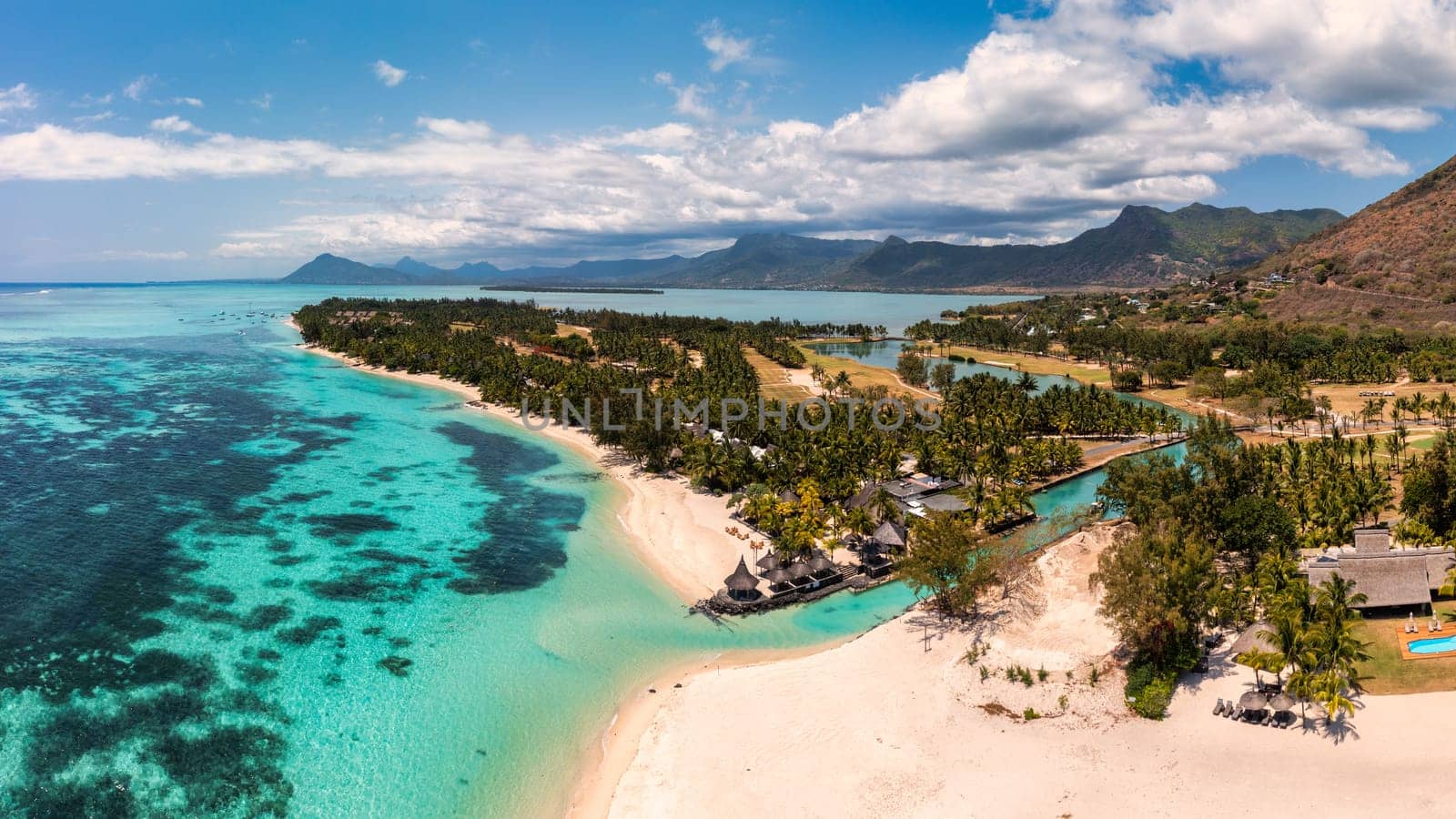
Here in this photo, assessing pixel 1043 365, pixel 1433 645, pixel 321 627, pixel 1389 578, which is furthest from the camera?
pixel 1043 365

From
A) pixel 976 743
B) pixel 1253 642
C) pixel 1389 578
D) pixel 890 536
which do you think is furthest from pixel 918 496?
pixel 976 743

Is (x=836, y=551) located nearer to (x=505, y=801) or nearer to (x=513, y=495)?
(x=505, y=801)

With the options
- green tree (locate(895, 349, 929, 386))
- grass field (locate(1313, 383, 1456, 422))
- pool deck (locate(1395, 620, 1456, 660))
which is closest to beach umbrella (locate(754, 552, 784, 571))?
pool deck (locate(1395, 620, 1456, 660))

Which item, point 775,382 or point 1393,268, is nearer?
point 775,382

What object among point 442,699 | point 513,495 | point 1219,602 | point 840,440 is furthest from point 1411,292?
point 442,699

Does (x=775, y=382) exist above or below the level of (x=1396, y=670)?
above

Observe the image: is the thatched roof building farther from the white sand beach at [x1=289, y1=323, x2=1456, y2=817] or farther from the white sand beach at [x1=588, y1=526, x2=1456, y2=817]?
the white sand beach at [x1=588, y1=526, x2=1456, y2=817]

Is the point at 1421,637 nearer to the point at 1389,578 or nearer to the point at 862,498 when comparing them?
the point at 1389,578
